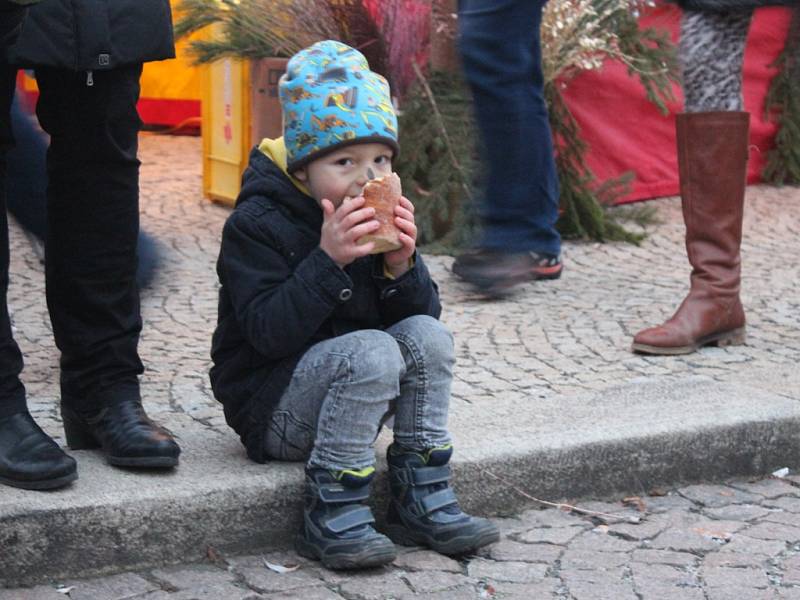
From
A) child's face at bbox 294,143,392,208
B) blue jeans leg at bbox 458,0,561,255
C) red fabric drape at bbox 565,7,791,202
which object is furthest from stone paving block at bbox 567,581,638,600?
red fabric drape at bbox 565,7,791,202

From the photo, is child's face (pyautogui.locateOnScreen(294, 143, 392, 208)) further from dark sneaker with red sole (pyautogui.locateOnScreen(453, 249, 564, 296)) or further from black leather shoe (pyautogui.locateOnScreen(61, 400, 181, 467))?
dark sneaker with red sole (pyautogui.locateOnScreen(453, 249, 564, 296))

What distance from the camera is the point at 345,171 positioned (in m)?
2.59

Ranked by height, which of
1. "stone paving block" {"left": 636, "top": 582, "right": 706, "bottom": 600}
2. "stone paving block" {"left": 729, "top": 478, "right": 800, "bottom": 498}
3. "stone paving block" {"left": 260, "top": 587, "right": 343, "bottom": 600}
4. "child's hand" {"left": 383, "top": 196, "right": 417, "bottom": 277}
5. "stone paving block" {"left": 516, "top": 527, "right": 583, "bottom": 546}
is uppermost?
"child's hand" {"left": 383, "top": 196, "right": 417, "bottom": 277}

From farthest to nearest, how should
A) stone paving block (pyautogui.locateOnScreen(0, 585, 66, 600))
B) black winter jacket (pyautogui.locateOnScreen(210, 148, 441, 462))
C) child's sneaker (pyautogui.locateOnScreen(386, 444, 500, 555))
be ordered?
1. child's sneaker (pyautogui.locateOnScreen(386, 444, 500, 555))
2. black winter jacket (pyautogui.locateOnScreen(210, 148, 441, 462))
3. stone paving block (pyautogui.locateOnScreen(0, 585, 66, 600))

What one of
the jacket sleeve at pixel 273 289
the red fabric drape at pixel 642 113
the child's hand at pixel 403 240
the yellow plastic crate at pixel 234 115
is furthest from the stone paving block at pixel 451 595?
the red fabric drape at pixel 642 113

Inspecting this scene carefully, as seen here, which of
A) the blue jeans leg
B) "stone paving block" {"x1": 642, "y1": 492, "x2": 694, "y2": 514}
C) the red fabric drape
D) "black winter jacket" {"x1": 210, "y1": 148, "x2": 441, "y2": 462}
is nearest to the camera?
"black winter jacket" {"x1": 210, "y1": 148, "x2": 441, "y2": 462}

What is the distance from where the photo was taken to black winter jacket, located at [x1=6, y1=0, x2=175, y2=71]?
245 cm

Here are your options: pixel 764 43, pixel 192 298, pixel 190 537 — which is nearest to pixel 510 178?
pixel 192 298

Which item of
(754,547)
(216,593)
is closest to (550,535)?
(754,547)

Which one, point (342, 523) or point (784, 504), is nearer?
point (342, 523)

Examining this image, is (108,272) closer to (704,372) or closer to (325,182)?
(325,182)

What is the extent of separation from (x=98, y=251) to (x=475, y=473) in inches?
34.6

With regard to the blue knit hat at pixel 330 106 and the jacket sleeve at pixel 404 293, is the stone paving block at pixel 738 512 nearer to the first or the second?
the jacket sleeve at pixel 404 293

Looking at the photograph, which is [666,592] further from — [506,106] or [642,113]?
[642,113]
